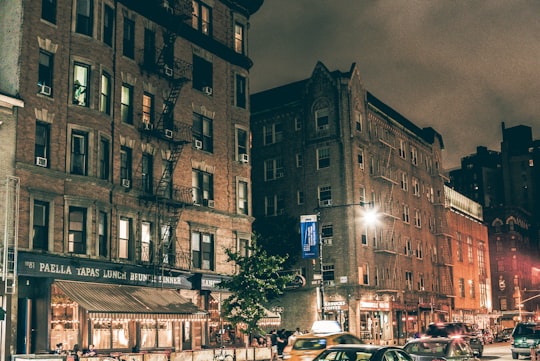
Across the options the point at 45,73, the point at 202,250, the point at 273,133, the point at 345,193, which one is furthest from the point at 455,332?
the point at 273,133

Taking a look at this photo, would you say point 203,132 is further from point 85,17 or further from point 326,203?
point 326,203

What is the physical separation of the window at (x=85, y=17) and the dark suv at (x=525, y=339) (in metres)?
26.5

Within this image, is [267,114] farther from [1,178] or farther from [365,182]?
[1,178]

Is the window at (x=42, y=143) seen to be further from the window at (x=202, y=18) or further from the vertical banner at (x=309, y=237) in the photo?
the vertical banner at (x=309, y=237)

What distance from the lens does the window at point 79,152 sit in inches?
1347

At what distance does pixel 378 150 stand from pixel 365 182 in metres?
4.90

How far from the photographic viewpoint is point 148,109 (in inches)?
1594

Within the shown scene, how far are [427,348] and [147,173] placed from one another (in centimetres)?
2138

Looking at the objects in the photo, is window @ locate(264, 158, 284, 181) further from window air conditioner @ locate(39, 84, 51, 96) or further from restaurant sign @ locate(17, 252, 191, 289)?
window air conditioner @ locate(39, 84, 51, 96)

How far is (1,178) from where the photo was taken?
3034 centimetres

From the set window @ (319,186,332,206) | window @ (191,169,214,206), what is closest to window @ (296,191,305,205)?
window @ (319,186,332,206)

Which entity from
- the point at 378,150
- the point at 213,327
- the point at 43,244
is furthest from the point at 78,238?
the point at 378,150

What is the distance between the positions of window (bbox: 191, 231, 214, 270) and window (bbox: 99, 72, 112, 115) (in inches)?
369

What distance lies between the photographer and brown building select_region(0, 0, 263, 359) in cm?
3175
